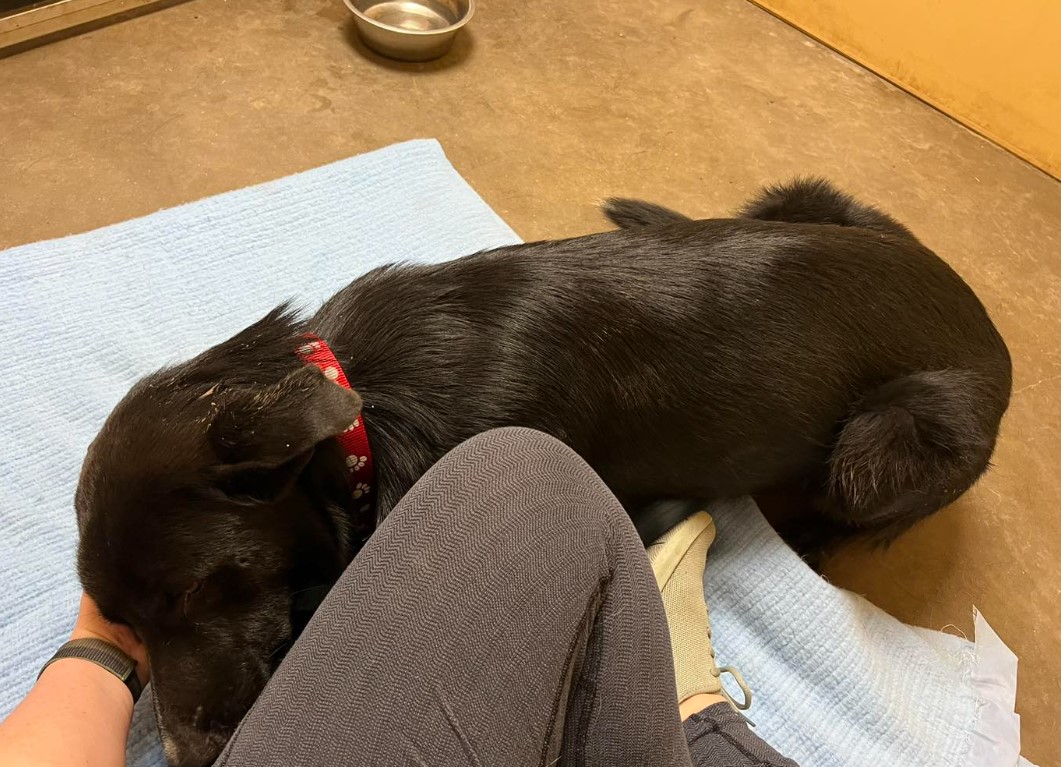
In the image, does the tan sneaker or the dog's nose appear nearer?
the dog's nose

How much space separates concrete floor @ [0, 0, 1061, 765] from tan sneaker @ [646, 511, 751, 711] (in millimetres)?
450

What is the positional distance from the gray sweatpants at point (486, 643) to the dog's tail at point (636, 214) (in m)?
1.08

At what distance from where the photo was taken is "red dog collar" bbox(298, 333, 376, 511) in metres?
1.23

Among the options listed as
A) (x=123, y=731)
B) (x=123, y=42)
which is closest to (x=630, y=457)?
(x=123, y=731)

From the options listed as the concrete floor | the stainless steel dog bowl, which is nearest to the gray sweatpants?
the concrete floor

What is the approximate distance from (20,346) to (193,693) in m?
1.08

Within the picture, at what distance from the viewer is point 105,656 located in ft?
4.04

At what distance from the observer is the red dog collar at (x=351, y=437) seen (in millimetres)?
1228

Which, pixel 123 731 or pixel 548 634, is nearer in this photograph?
pixel 548 634

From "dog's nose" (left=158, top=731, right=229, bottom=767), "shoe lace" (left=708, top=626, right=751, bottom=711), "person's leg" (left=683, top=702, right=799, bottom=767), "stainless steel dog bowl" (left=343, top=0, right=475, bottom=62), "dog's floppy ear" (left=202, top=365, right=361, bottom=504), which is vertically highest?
"dog's floppy ear" (left=202, top=365, right=361, bottom=504)

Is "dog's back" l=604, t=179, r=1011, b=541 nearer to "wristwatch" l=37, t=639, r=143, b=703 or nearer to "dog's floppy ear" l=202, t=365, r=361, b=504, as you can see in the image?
"dog's floppy ear" l=202, t=365, r=361, b=504

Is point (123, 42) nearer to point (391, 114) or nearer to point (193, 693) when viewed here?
point (391, 114)

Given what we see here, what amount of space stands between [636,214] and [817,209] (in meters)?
0.45

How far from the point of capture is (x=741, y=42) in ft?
11.2
